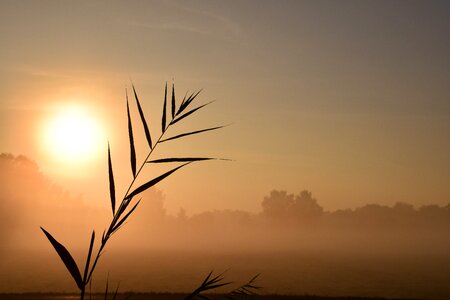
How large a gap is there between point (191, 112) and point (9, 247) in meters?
85.7

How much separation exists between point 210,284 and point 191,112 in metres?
1.48

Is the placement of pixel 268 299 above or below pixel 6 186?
below

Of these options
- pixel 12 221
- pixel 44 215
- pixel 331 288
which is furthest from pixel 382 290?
pixel 44 215

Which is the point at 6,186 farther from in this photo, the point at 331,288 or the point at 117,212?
the point at 117,212

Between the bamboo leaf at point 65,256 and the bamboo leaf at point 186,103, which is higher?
the bamboo leaf at point 186,103

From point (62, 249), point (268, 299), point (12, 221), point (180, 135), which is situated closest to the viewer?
point (62, 249)

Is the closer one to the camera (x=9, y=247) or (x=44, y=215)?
(x=9, y=247)

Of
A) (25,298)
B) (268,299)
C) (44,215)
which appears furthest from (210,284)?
(44,215)

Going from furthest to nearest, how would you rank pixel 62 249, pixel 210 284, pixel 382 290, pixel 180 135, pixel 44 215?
pixel 44 215
pixel 382 290
pixel 210 284
pixel 180 135
pixel 62 249

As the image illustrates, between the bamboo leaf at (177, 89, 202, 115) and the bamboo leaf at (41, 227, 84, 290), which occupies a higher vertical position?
the bamboo leaf at (177, 89, 202, 115)

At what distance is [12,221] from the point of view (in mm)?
81250

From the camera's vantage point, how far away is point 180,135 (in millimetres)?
4094

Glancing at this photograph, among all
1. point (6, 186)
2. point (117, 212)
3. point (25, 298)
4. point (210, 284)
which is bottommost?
point (25, 298)

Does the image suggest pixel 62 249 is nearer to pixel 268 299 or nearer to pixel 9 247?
pixel 268 299
